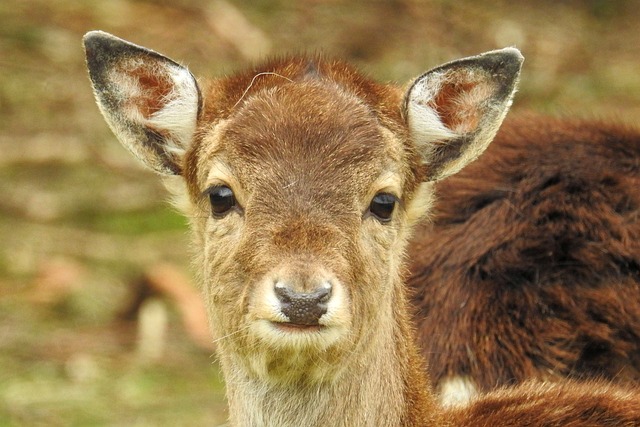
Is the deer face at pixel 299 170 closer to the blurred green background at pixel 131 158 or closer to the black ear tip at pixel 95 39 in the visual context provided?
the black ear tip at pixel 95 39

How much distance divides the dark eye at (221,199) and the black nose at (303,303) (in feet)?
2.05

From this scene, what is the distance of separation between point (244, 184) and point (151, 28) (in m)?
9.24

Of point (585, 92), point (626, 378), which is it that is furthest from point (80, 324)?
point (585, 92)

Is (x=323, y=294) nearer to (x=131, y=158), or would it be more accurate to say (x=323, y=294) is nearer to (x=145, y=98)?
(x=145, y=98)

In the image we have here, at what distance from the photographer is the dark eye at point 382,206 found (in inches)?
206

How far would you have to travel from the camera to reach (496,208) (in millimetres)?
6539

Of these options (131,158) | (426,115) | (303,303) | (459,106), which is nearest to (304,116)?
(426,115)

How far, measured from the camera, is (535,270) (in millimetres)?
6336

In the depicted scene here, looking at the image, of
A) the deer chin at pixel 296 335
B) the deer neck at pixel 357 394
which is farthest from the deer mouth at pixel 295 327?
the deer neck at pixel 357 394

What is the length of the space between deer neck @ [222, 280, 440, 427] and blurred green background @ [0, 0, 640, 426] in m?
3.49

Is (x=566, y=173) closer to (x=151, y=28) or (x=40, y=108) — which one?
(x=40, y=108)

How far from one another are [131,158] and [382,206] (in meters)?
7.39

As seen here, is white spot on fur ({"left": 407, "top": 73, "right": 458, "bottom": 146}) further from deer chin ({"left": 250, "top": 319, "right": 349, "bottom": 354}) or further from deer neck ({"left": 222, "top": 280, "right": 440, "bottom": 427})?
deer chin ({"left": 250, "top": 319, "right": 349, "bottom": 354})

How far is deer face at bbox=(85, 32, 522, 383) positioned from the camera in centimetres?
485
